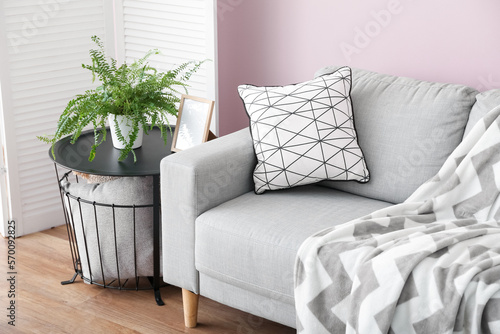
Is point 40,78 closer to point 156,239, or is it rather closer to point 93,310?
point 156,239

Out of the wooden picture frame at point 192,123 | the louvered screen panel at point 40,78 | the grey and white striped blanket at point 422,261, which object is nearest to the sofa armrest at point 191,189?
the wooden picture frame at point 192,123

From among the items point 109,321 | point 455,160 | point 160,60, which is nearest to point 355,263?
point 455,160

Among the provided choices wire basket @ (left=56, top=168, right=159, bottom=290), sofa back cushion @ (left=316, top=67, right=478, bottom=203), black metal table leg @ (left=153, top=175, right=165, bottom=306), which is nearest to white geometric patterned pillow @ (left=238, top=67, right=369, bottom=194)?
sofa back cushion @ (left=316, top=67, right=478, bottom=203)

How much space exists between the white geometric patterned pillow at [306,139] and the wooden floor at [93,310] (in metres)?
0.48

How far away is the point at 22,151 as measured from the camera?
3.10 meters

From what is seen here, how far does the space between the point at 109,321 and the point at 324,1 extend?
1.44 m

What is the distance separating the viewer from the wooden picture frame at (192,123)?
103 inches

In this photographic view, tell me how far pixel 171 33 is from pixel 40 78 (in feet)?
1.93

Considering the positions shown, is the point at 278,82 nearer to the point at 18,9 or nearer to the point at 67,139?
the point at 67,139

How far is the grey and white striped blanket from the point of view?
177 centimetres

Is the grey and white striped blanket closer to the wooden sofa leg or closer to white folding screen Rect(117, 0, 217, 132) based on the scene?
the wooden sofa leg

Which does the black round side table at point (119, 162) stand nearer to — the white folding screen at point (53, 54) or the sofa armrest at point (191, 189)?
the sofa armrest at point (191, 189)

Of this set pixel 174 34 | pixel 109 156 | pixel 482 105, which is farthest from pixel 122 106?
pixel 482 105

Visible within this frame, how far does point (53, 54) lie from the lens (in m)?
3.10
